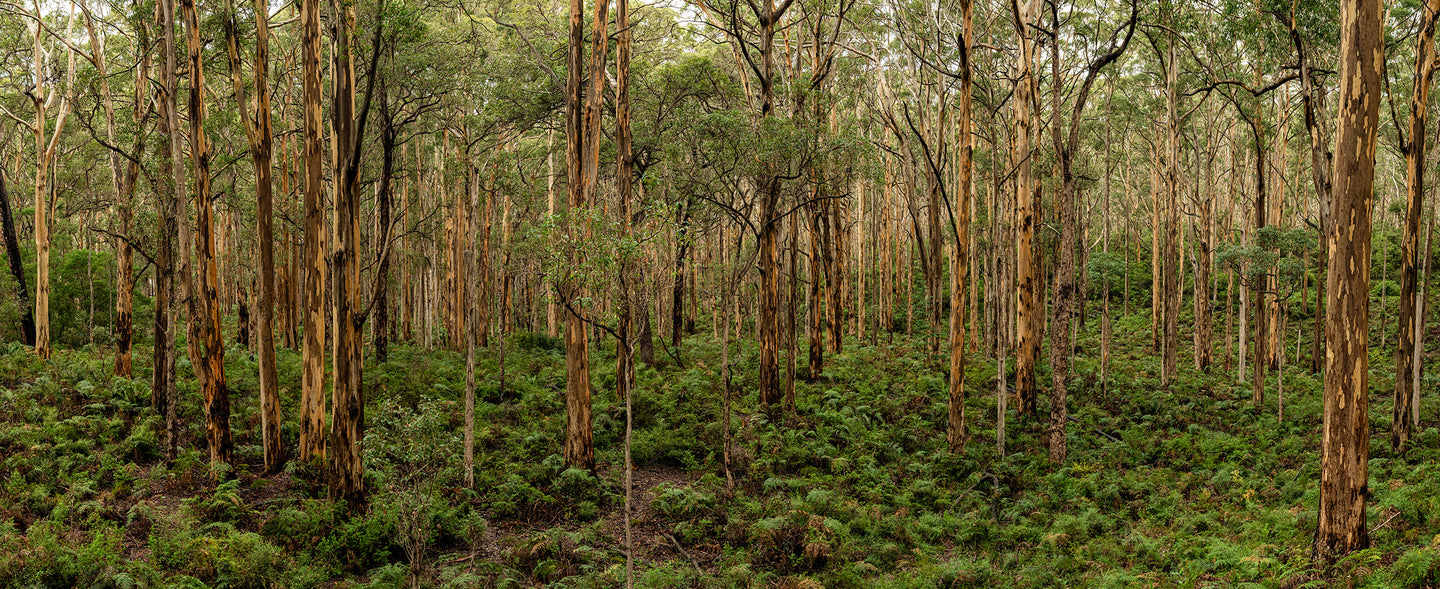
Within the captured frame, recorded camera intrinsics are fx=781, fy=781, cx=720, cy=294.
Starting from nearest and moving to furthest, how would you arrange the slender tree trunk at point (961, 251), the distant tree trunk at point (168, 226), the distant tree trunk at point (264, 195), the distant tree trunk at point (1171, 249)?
the distant tree trunk at point (168, 226)
the distant tree trunk at point (264, 195)
the slender tree trunk at point (961, 251)
the distant tree trunk at point (1171, 249)

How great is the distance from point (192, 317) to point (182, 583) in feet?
18.3

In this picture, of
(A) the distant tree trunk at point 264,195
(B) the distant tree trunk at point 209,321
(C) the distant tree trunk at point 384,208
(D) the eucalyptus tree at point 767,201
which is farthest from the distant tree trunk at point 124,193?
(D) the eucalyptus tree at point 767,201

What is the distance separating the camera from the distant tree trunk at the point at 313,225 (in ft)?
30.1

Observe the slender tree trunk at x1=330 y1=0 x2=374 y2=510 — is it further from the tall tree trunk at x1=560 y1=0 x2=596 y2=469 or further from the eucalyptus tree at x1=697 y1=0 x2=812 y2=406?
the eucalyptus tree at x1=697 y1=0 x2=812 y2=406

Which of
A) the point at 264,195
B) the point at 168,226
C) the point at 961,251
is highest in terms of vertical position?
the point at 264,195

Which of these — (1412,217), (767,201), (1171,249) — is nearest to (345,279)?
(767,201)

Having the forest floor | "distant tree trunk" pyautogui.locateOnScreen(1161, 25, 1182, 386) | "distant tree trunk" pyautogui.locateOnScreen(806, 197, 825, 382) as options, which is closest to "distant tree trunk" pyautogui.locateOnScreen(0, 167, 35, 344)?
the forest floor

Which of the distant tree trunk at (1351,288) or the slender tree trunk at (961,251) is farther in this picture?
the slender tree trunk at (961,251)

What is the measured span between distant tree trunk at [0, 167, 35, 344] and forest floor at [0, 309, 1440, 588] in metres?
4.20

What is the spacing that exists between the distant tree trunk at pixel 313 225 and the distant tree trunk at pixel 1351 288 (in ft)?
34.8

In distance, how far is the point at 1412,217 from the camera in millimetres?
11023

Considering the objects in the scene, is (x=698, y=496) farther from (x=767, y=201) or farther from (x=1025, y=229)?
(x=1025, y=229)

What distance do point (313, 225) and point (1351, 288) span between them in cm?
1098

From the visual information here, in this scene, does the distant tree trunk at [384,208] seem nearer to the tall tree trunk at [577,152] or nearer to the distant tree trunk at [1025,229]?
the tall tree trunk at [577,152]
